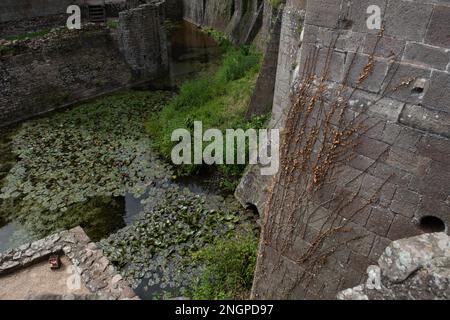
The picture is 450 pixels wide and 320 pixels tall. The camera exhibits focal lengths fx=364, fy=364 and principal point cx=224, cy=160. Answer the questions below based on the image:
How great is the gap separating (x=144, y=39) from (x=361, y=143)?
1346 centimetres

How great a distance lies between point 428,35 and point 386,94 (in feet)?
1.79

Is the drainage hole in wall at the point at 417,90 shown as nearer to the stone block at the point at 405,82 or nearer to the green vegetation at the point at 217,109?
the stone block at the point at 405,82

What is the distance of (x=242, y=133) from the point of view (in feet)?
31.3

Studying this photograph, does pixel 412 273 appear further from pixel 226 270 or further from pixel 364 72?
pixel 226 270

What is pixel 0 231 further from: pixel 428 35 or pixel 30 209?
pixel 428 35

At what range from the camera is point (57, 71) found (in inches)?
517

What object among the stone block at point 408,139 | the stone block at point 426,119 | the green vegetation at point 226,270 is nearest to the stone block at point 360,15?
the stone block at point 426,119

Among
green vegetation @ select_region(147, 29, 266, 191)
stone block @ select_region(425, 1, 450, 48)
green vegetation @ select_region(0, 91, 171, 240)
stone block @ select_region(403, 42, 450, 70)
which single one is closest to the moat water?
green vegetation @ select_region(0, 91, 171, 240)

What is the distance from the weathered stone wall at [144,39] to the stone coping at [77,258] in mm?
10576

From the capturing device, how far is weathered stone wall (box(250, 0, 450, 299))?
2.90m

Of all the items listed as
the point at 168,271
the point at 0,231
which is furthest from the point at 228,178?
the point at 0,231

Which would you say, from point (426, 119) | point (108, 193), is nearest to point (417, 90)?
point (426, 119)

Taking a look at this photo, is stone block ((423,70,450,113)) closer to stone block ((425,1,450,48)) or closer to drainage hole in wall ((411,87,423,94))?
drainage hole in wall ((411,87,423,94))

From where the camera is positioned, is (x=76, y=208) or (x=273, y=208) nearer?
(x=273, y=208)
